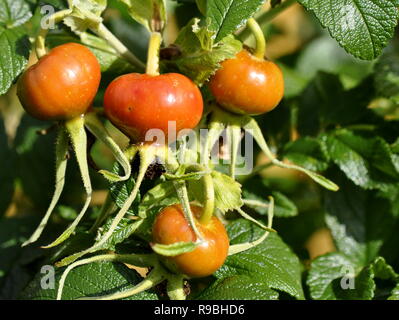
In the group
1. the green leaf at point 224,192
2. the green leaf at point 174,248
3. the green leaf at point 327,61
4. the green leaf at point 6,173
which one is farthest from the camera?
the green leaf at point 327,61

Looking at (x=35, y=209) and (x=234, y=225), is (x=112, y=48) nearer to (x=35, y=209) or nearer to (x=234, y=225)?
(x=234, y=225)

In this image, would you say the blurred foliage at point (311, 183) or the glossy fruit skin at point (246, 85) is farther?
the blurred foliage at point (311, 183)

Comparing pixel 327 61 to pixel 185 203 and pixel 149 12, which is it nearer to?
pixel 149 12

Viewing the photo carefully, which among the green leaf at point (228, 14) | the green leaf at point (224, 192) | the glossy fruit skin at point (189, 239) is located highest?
the green leaf at point (228, 14)

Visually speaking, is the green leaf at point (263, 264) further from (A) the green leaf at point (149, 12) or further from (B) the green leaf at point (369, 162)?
(A) the green leaf at point (149, 12)

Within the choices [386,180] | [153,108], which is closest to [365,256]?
[386,180]

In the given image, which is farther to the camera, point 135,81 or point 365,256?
point 365,256

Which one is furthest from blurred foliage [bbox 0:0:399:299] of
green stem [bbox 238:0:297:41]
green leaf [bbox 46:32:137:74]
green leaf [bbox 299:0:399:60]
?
green leaf [bbox 299:0:399:60]

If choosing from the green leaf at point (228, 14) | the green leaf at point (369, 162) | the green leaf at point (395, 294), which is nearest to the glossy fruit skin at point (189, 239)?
the green leaf at point (228, 14)
